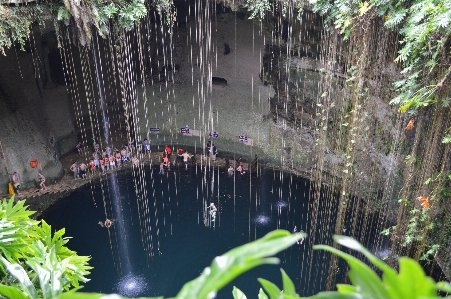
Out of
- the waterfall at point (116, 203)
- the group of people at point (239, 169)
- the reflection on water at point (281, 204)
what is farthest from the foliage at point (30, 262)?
the group of people at point (239, 169)

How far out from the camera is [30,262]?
7.48 feet

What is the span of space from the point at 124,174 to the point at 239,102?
3.80 meters

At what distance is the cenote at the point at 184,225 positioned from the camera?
23.0ft

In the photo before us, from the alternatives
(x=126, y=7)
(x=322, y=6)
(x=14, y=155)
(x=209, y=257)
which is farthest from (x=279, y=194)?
(x=14, y=155)

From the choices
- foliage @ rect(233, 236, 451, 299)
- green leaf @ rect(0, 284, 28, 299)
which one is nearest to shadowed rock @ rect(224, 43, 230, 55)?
green leaf @ rect(0, 284, 28, 299)

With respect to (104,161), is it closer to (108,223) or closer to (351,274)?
(108,223)

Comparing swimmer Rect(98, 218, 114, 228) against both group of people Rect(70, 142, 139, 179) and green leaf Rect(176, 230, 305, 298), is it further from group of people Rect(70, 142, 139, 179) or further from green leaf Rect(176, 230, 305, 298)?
green leaf Rect(176, 230, 305, 298)

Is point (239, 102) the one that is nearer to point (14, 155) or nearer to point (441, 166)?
point (14, 155)

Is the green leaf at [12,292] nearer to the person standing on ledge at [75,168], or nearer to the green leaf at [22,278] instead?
the green leaf at [22,278]

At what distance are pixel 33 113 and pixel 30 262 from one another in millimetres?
8482

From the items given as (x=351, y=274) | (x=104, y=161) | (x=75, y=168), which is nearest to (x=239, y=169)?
(x=104, y=161)

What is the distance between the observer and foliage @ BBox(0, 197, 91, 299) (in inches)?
76.5

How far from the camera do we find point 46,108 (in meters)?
10.6

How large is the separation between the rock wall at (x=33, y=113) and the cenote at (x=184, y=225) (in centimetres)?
123
